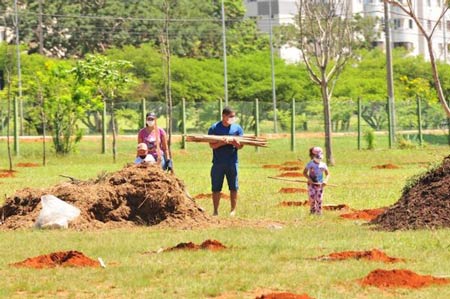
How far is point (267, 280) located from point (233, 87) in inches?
2467

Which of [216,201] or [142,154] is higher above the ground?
[142,154]

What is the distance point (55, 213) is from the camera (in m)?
19.6

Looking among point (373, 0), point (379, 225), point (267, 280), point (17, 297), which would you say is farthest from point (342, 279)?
point (373, 0)

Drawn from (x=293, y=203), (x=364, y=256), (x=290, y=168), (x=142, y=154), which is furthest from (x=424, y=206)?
(x=290, y=168)

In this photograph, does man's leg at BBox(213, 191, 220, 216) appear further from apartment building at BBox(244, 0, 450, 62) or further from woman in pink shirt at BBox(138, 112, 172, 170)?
apartment building at BBox(244, 0, 450, 62)

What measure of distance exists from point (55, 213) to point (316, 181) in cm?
474

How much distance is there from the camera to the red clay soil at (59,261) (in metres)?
15.2

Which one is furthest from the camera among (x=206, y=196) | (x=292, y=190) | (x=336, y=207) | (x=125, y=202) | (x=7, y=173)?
(x=7, y=173)

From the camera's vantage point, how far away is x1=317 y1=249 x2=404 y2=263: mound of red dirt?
49.8 feet

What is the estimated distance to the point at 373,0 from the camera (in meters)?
114

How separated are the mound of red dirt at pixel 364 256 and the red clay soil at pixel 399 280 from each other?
1456mm

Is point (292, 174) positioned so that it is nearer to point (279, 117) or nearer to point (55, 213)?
point (55, 213)

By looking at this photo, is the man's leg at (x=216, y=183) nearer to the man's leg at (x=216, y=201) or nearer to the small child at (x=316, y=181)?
the man's leg at (x=216, y=201)

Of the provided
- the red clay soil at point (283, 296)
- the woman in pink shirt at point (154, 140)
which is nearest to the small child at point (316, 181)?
the woman in pink shirt at point (154, 140)
